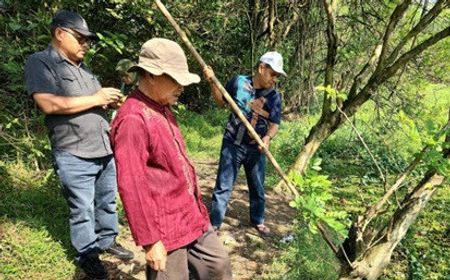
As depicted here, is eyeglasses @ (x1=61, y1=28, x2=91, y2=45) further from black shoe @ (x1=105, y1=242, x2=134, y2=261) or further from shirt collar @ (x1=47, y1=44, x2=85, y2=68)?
black shoe @ (x1=105, y1=242, x2=134, y2=261)

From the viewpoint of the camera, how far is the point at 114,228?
3572mm

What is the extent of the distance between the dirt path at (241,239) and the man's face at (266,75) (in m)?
1.73

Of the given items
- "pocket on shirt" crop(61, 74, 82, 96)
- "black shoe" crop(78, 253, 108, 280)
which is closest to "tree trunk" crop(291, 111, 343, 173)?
"black shoe" crop(78, 253, 108, 280)

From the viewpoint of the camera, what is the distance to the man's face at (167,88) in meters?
2.14

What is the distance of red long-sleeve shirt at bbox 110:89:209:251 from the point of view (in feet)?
6.77

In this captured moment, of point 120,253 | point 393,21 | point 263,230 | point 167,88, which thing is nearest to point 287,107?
point 393,21

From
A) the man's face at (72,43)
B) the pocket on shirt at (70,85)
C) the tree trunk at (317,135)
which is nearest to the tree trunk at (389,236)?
the pocket on shirt at (70,85)

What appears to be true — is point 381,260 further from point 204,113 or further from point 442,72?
point 204,113

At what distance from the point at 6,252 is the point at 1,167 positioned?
1.28 metres

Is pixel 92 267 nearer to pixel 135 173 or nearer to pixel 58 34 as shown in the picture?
pixel 135 173

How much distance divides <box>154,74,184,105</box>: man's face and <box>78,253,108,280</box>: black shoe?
5.39 feet

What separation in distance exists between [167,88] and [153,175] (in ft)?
1.52

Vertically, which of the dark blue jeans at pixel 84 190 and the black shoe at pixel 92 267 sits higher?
the dark blue jeans at pixel 84 190

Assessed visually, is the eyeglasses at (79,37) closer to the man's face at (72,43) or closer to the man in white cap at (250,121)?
the man's face at (72,43)
